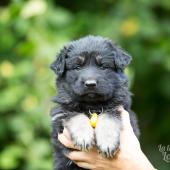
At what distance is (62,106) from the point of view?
634cm

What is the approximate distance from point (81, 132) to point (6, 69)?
11.1 feet

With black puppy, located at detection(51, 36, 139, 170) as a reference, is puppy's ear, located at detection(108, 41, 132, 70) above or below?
above

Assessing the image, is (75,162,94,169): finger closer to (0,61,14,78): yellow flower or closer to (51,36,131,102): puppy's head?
(51,36,131,102): puppy's head

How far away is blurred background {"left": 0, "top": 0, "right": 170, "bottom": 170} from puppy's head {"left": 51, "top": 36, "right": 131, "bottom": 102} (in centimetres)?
199

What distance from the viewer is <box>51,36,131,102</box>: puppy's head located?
604 cm

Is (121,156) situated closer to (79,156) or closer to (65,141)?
(79,156)

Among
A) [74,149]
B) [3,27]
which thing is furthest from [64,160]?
[3,27]

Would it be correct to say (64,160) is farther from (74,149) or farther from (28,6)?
(28,6)

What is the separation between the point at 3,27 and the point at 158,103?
3.04m

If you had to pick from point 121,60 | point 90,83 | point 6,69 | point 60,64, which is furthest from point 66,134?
point 6,69

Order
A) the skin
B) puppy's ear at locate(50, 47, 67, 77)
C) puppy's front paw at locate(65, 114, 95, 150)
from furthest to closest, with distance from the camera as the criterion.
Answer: puppy's ear at locate(50, 47, 67, 77) → puppy's front paw at locate(65, 114, 95, 150) → the skin

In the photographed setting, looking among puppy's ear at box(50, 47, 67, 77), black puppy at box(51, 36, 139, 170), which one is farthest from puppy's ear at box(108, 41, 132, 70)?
puppy's ear at box(50, 47, 67, 77)

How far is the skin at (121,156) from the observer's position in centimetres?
589

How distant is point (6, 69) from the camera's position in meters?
9.20
